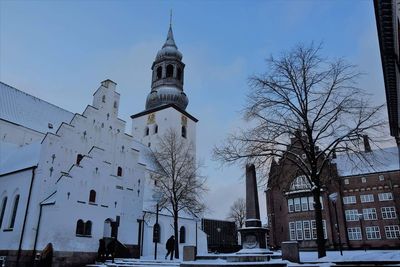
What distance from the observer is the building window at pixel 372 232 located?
44.5 metres

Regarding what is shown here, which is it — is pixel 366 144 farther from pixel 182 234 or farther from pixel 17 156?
pixel 17 156

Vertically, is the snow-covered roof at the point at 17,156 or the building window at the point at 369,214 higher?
the snow-covered roof at the point at 17,156

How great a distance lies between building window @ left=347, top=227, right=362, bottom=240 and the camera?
148ft

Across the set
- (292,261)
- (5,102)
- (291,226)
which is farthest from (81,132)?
(291,226)

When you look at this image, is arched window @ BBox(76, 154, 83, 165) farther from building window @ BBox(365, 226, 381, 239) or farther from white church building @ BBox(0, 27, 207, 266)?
building window @ BBox(365, 226, 381, 239)

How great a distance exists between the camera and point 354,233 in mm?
45438

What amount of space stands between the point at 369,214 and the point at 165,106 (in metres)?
34.4

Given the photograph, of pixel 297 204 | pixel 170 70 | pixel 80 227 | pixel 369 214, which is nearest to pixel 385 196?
pixel 369 214

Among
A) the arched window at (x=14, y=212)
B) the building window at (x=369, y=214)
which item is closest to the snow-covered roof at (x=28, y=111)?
the arched window at (x=14, y=212)

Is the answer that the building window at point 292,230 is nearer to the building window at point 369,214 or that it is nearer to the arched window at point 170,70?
the building window at point 369,214

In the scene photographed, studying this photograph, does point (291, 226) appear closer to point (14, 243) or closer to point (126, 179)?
point (126, 179)

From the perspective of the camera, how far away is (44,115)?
34812 mm

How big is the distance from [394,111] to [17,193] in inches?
1178

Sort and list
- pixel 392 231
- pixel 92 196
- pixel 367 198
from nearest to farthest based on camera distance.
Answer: pixel 92 196, pixel 392 231, pixel 367 198
